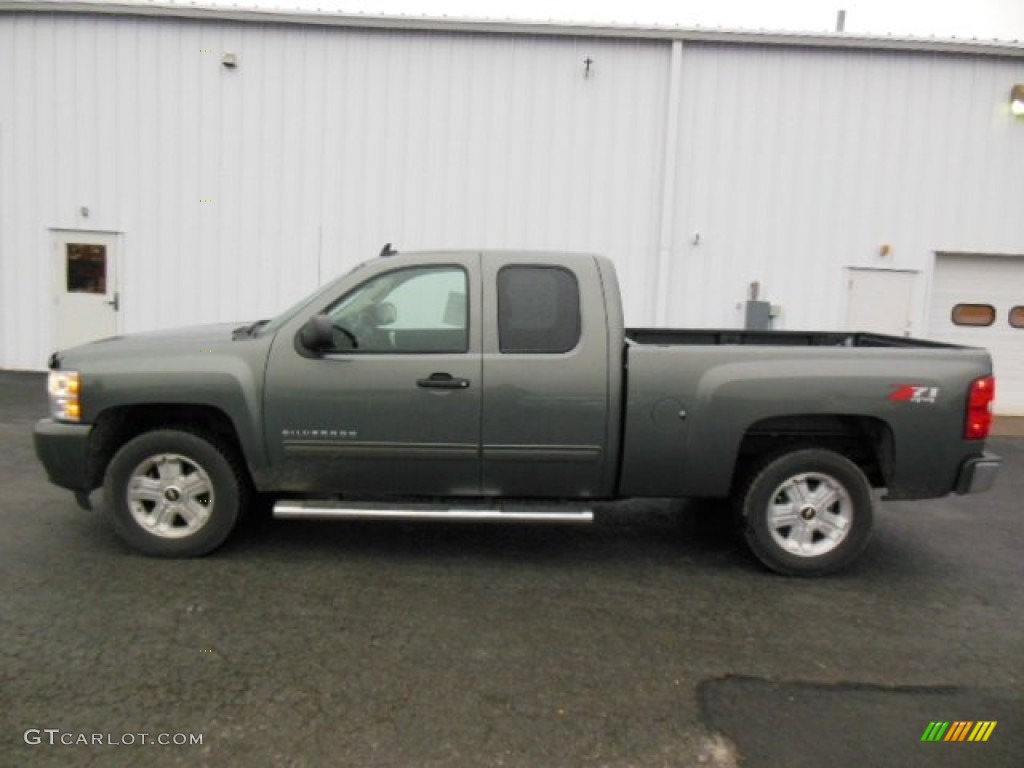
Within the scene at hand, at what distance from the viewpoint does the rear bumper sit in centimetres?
434

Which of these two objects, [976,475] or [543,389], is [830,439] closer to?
[976,475]

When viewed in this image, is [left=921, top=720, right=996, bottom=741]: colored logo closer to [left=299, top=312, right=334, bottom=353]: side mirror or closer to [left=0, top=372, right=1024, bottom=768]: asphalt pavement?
[left=0, top=372, right=1024, bottom=768]: asphalt pavement

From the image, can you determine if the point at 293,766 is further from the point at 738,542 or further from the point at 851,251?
the point at 851,251

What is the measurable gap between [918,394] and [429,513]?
9.02 ft

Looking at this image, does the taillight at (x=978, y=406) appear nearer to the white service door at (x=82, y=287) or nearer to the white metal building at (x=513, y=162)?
the white metal building at (x=513, y=162)

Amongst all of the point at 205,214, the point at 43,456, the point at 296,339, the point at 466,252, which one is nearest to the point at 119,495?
the point at 43,456

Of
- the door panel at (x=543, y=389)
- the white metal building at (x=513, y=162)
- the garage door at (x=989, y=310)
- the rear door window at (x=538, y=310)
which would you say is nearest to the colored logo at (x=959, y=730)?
the door panel at (x=543, y=389)

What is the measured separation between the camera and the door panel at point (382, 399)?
4.34 meters

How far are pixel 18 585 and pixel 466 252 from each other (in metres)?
2.95

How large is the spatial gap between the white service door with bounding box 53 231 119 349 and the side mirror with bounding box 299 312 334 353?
809cm

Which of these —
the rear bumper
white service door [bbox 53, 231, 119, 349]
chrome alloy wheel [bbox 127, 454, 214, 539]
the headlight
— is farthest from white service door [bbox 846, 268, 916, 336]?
white service door [bbox 53, 231, 119, 349]

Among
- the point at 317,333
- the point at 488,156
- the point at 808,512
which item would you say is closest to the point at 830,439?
the point at 808,512

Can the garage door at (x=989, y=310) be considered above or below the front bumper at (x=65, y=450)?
above

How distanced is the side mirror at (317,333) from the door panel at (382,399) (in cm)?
8
